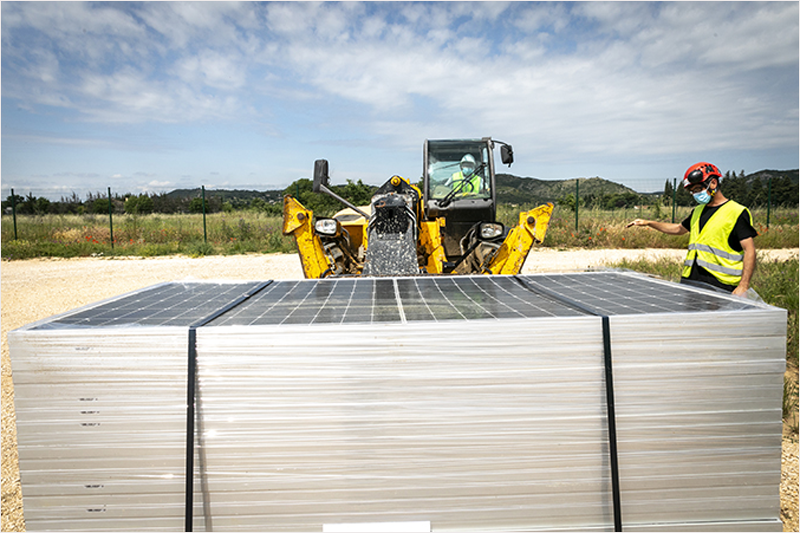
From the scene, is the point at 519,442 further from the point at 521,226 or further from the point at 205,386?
the point at 521,226

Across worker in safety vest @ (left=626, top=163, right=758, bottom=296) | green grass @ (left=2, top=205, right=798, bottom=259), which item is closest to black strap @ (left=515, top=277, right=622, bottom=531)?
worker in safety vest @ (left=626, top=163, right=758, bottom=296)

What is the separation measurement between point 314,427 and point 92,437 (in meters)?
1.05

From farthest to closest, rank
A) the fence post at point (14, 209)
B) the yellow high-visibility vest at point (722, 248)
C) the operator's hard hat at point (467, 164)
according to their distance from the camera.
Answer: the fence post at point (14, 209) < the operator's hard hat at point (467, 164) < the yellow high-visibility vest at point (722, 248)

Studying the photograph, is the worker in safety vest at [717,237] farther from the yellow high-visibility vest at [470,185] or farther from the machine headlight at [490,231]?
the yellow high-visibility vest at [470,185]

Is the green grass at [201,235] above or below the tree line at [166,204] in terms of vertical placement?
below

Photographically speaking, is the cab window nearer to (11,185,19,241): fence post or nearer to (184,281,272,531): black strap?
(184,281,272,531): black strap

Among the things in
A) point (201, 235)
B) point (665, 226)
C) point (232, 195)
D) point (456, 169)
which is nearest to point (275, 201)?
point (232, 195)

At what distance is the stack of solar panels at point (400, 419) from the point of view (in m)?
2.13

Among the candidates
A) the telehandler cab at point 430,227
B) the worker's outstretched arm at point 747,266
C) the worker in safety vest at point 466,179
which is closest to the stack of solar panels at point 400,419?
the worker's outstretched arm at point 747,266

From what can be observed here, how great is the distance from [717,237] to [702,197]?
0.36m

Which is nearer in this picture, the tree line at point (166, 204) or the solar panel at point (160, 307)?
the solar panel at point (160, 307)

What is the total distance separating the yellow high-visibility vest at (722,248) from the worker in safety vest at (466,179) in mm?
3870

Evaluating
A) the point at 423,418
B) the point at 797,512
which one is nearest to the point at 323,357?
the point at 423,418

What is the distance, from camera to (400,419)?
2.14 metres
